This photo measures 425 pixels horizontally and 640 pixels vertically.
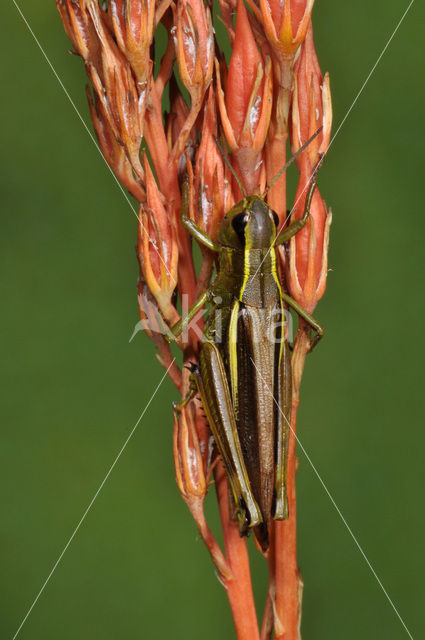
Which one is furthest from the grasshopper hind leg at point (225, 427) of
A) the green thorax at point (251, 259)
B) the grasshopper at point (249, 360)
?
the green thorax at point (251, 259)

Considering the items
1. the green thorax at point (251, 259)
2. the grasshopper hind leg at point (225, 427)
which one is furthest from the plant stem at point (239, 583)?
the green thorax at point (251, 259)

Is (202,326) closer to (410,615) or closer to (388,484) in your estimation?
(388,484)

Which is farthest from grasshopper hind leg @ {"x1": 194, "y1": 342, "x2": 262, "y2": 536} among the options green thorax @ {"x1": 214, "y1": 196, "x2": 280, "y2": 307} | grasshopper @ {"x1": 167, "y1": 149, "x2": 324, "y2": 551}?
green thorax @ {"x1": 214, "y1": 196, "x2": 280, "y2": 307}

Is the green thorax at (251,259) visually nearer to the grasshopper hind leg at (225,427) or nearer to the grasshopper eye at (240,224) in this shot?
the grasshopper eye at (240,224)

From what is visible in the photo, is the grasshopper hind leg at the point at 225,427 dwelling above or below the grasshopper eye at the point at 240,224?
below

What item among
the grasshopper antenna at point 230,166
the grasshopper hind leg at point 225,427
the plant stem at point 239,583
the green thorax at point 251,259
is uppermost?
the grasshopper antenna at point 230,166

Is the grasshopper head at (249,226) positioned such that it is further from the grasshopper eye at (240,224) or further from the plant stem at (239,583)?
the plant stem at (239,583)

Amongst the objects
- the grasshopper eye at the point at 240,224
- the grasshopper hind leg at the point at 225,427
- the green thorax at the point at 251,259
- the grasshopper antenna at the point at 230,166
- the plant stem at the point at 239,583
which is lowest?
the plant stem at the point at 239,583

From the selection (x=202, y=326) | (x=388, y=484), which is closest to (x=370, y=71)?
(x=202, y=326)
